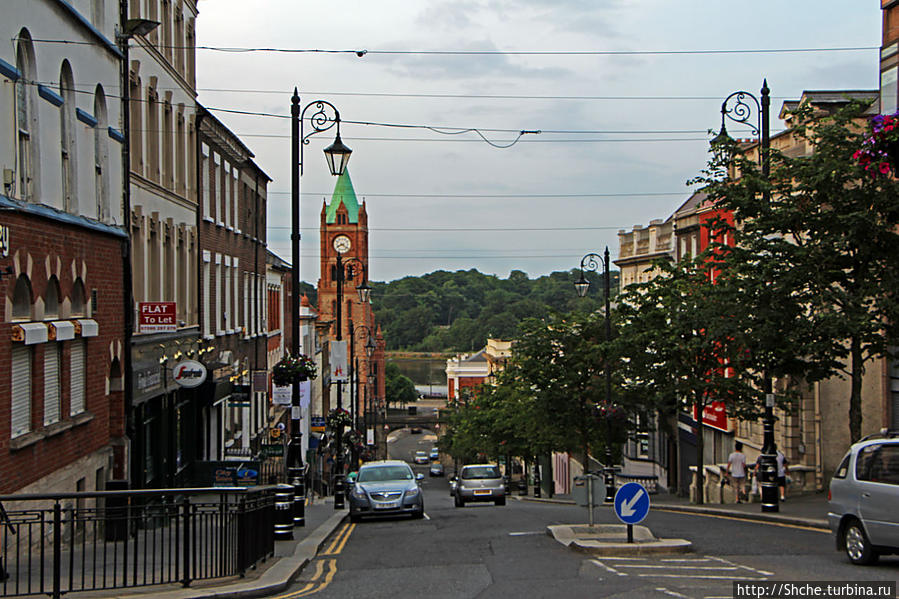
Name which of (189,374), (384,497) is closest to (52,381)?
(189,374)

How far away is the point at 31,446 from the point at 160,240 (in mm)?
10308

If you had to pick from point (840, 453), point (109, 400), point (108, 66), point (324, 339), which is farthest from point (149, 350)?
point (324, 339)

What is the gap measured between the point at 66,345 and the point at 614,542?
9.12 m

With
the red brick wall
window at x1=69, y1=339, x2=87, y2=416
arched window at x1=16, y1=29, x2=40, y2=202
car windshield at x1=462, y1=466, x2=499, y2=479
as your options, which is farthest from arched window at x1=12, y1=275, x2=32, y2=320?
car windshield at x1=462, y1=466, x2=499, y2=479

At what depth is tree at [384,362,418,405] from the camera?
575ft

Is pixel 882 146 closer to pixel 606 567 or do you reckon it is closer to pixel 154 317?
pixel 606 567

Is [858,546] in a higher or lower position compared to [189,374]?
lower

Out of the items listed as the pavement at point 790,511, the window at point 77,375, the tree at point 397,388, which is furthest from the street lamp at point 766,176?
the tree at point 397,388

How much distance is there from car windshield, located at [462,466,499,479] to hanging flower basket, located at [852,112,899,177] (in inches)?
793

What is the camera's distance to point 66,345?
16.6 metres

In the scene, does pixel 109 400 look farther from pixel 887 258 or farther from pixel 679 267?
pixel 679 267

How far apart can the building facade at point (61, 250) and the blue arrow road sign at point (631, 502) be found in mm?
8147

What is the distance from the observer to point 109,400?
1961 centimetres

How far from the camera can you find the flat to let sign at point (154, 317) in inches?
842
